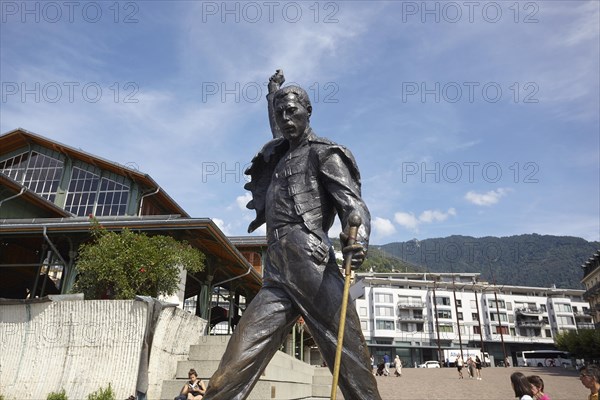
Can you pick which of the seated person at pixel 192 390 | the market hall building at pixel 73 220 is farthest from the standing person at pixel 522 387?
the market hall building at pixel 73 220

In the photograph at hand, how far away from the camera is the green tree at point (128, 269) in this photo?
9438 millimetres

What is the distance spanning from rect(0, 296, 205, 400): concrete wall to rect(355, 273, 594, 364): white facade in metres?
56.3

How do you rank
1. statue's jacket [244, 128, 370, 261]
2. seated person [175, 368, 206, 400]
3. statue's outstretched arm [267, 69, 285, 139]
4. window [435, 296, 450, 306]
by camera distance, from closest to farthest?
statue's jacket [244, 128, 370, 261] → statue's outstretched arm [267, 69, 285, 139] → seated person [175, 368, 206, 400] → window [435, 296, 450, 306]

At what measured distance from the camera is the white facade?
64.9 m

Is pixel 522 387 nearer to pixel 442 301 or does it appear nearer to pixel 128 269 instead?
pixel 128 269

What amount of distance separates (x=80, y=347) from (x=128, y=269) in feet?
6.27

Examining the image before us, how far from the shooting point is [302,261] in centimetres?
304

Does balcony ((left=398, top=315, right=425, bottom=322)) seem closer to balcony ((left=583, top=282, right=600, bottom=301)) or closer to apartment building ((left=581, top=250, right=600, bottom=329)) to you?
apartment building ((left=581, top=250, right=600, bottom=329))

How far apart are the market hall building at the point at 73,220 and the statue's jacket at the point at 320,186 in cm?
867

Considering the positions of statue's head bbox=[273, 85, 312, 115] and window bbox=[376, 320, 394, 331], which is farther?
window bbox=[376, 320, 394, 331]

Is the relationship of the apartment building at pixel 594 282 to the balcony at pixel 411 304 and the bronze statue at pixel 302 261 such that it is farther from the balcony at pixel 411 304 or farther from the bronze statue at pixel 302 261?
the bronze statue at pixel 302 261

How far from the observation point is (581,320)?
72750 mm

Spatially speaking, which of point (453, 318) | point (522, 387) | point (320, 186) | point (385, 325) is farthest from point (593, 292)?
point (320, 186)

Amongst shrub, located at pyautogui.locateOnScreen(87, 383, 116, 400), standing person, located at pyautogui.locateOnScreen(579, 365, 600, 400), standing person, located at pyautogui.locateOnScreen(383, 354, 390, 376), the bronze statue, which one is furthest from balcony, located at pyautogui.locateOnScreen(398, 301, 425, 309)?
the bronze statue
